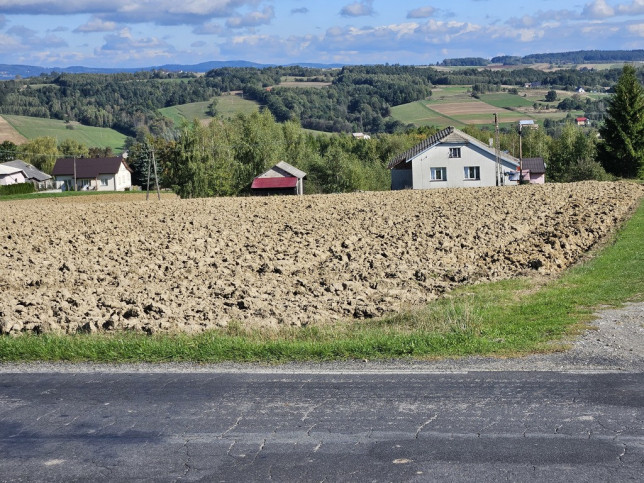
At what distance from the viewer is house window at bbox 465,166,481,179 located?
69.9 meters

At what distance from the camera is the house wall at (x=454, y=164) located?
228 feet

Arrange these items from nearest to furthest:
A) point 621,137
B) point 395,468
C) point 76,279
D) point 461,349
A: point 395,468 < point 461,349 < point 76,279 < point 621,137

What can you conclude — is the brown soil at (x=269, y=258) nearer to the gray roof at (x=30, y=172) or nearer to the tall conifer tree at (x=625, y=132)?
the tall conifer tree at (x=625, y=132)

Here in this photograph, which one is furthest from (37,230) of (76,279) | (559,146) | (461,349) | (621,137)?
(559,146)

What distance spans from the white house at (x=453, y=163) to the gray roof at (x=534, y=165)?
63.7ft

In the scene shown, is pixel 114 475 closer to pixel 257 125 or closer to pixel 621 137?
pixel 621 137

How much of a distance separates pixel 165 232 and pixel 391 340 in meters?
20.2

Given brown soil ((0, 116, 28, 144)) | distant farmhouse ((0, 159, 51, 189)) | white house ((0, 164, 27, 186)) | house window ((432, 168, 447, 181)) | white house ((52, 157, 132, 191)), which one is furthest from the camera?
brown soil ((0, 116, 28, 144))

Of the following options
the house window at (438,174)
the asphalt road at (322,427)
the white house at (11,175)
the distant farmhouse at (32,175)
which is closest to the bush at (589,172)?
the house window at (438,174)

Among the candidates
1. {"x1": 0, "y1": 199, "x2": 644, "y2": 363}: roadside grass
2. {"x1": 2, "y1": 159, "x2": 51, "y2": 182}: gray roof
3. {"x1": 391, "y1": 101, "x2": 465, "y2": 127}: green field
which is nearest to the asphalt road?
{"x1": 0, "y1": 199, "x2": 644, "y2": 363}: roadside grass

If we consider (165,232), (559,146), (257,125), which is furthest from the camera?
(559,146)

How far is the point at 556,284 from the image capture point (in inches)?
685

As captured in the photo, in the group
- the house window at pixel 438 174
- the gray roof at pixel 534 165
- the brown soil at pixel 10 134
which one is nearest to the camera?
the house window at pixel 438 174

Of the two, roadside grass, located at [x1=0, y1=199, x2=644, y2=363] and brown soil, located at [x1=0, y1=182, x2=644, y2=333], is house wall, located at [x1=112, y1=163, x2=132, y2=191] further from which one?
roadside grass, located at [x1=0, y1=199, x2=644, y2=363]
